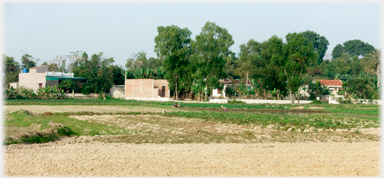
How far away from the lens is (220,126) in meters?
18.2

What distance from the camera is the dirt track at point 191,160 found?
28.0ft

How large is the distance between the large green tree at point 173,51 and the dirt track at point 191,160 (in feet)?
111

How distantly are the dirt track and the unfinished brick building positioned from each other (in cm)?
3396

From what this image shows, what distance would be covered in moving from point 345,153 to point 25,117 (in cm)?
1747

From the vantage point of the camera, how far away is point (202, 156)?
10258 mm

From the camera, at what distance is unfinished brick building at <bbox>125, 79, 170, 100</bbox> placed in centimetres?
4641

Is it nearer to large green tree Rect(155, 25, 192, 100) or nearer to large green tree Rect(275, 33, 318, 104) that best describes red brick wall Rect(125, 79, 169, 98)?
large green tree Rect(155, 25, 192, 100)

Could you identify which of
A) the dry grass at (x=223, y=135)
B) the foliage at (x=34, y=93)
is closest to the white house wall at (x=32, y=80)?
the foliage at (x=34, y=93)

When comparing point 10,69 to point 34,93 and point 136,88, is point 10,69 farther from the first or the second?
point 136,88

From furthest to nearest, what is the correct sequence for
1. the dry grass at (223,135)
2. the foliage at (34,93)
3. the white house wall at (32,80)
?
the white house wall at (32,80), the foliage at (34,93), the dry grass at (223,135)

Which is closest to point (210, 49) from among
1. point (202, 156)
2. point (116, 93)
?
point (116, 93)

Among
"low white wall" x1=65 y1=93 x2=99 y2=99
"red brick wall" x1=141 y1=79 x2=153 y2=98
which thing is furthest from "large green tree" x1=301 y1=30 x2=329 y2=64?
"low white wall" x1=65 y1=93 x2=99 y2=99

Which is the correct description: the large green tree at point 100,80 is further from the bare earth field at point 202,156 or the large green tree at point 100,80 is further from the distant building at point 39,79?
the bare earth field at point 202,156

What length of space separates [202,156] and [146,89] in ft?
122
